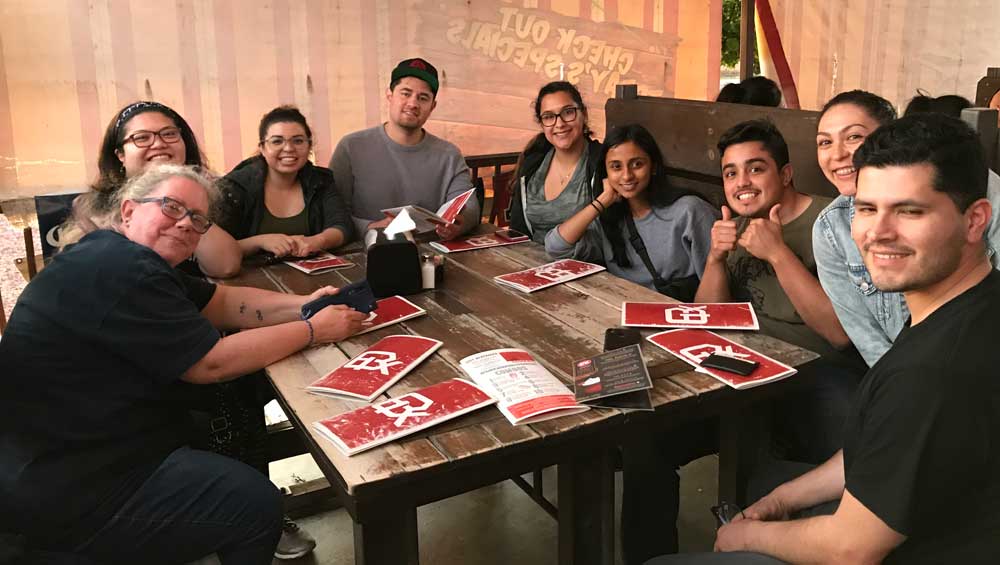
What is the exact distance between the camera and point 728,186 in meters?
2.54

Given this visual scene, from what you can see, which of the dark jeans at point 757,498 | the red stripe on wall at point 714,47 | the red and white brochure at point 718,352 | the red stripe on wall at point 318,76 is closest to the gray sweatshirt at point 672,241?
the red and white brochure at point 718,352

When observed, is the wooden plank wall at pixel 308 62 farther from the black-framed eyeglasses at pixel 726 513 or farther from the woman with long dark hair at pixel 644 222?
the black-framed eyeglasses at pixel 726 513

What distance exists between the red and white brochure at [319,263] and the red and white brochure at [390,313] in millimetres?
519

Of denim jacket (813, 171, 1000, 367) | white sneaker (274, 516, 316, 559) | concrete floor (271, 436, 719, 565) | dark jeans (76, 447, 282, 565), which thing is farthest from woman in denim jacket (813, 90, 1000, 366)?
white sneaker (274, 516, 316, 559)

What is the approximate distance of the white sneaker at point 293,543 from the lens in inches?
106

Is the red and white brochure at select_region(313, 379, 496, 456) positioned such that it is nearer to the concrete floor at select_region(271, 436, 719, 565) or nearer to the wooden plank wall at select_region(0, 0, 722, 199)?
the concrete floor at select_region(271, 436, 719, 565)

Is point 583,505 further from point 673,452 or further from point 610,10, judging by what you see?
point 610,10

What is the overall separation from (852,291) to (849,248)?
0.11 m

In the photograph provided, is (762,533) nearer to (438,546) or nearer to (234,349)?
(234,349)

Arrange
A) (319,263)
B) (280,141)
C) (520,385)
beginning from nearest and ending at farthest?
1. (520,385)
2. (319,263)
3. (280,141)

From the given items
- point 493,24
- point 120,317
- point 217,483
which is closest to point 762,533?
point 217,483

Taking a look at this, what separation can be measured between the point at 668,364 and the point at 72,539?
137 cm

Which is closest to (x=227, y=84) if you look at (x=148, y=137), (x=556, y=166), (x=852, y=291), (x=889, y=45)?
(x=148, y=137)

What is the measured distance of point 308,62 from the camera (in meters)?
4.82
